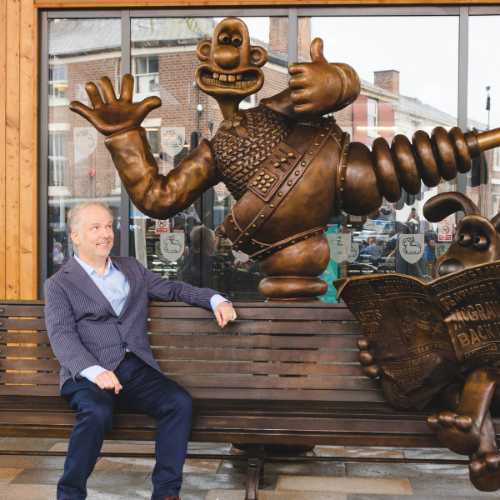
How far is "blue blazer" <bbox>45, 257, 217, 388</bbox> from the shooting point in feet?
8.25

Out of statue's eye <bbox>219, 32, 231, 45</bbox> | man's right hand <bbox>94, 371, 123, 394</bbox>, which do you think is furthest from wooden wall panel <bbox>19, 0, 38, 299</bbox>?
man's right hand <bbox>94, 371, 123, 394</bbox>

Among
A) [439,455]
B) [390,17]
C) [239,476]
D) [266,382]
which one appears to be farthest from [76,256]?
[390,17]

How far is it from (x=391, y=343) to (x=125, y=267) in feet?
4.11

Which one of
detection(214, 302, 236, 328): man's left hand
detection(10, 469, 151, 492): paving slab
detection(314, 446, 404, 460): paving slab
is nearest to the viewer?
detection(214, 302, 236, 328): man's left hand

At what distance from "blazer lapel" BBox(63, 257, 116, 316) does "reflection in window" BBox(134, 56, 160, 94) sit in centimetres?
276

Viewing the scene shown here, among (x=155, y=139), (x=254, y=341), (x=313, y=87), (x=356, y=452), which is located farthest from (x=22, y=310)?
(x=155, y=139)

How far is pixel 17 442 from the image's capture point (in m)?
3.75

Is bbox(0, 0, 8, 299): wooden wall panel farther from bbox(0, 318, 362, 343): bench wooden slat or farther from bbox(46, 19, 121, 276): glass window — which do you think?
bbox(0, 318, 362, 343): bench wooden slat

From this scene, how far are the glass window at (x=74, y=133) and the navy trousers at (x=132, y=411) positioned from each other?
256cm

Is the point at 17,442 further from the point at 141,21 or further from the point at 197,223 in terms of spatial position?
the point at 141,21

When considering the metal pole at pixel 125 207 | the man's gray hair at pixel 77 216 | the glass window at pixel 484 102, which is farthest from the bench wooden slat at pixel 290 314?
the glass window at pixel 484 102

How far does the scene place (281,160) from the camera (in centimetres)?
268

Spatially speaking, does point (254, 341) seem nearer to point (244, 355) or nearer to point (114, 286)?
point (244, 355)

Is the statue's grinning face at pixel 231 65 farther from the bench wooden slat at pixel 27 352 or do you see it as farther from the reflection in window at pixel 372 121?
the reflection in window at pixel 372 121
